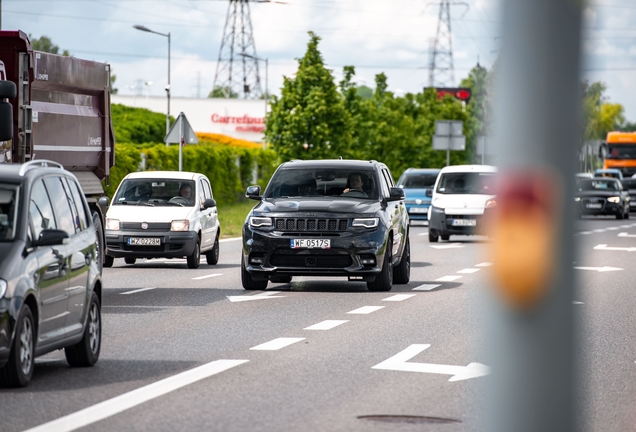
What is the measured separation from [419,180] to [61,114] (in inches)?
971

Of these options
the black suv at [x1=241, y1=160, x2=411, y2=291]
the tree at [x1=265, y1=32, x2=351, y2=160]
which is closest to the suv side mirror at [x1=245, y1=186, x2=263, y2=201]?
the black suv at [x1=241, y1=160, x2=411, y2=291]

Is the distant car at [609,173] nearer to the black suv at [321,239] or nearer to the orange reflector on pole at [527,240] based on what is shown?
the black suv at [321,239]

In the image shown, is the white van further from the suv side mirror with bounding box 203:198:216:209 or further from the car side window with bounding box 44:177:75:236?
the car side window with bounding box 44:177:75:236

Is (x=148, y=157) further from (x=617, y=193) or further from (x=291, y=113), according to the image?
(x=617, y=193)

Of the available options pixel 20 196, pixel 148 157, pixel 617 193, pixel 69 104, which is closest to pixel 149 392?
pixel 20 196

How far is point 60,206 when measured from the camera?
9516 millimetres

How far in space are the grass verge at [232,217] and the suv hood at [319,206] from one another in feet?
51.6

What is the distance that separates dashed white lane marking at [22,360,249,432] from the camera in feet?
22.6

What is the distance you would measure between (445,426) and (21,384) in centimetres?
294

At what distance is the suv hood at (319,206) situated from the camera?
54.8 feet

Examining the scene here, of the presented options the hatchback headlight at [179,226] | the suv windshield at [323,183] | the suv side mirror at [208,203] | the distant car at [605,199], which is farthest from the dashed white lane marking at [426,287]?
the distant car at [605,199]

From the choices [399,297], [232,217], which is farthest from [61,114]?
[232,217]

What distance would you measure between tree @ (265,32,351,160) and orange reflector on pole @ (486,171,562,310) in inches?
1965

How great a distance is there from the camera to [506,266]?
227cm
